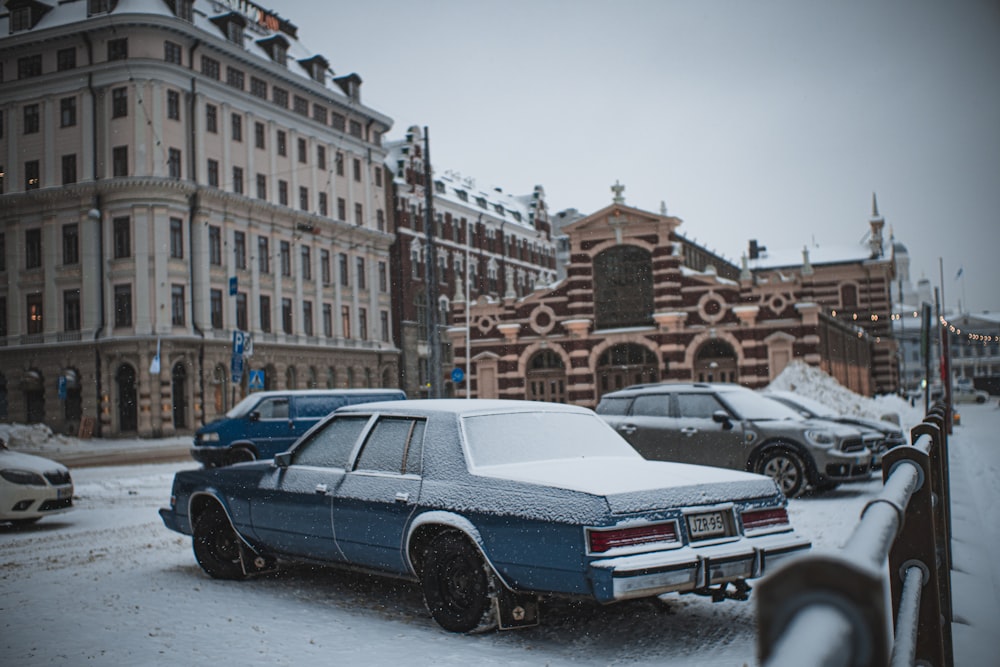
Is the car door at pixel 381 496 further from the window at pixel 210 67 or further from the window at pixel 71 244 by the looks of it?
the window at pixel 210 67

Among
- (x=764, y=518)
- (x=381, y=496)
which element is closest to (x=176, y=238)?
(x=381, y=496)

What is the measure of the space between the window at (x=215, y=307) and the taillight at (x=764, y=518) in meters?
42.6

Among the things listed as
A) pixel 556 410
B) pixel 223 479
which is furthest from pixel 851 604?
pixel 223 479

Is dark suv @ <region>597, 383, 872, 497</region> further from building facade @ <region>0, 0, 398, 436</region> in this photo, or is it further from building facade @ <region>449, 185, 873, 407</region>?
building facade @ <region>0, 0, 398, 436</region>

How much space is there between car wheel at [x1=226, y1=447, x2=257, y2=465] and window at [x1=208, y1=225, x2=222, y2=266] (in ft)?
96.9

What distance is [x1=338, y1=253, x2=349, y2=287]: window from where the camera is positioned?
55969 millimetres

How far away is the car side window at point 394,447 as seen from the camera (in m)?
6.71

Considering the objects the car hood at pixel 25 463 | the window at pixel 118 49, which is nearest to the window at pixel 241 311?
the window at pixel 118 49

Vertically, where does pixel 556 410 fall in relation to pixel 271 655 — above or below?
above

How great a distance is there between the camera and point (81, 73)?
4200 centimetres

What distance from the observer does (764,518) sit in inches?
237

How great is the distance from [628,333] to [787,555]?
35.3 metres

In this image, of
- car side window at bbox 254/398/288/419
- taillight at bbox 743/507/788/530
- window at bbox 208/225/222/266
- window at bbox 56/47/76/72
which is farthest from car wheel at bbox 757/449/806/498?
window at bbox 56/47/76/72

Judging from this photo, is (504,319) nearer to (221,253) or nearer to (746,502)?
(221,253)
